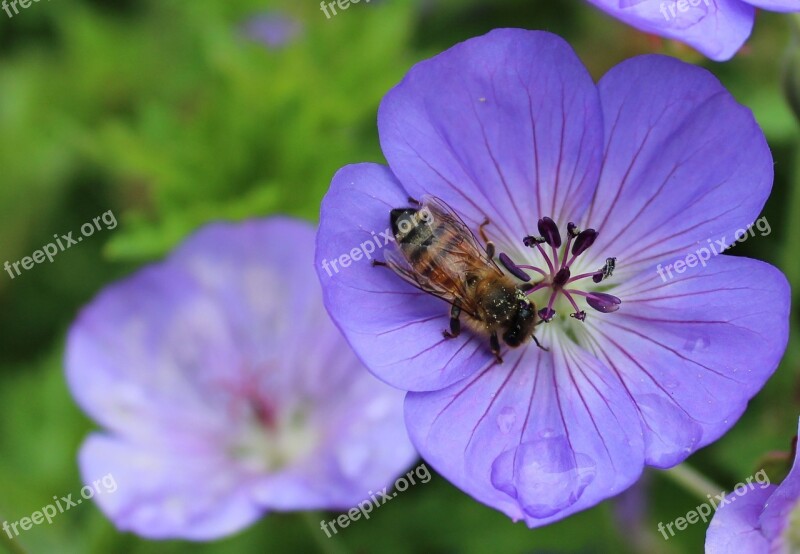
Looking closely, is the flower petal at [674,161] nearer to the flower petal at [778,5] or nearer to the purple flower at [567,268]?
the purple flower at [567,268]

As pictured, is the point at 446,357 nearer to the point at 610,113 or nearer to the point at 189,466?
the point at 610,113

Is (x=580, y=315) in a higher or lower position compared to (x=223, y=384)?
higher

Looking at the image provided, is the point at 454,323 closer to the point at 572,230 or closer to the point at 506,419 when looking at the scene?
the point at 506,419

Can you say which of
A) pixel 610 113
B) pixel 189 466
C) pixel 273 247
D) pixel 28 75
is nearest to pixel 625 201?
pixel 610 113

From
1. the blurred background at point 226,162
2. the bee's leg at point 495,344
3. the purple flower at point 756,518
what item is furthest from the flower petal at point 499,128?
the purple flower at point 756,518

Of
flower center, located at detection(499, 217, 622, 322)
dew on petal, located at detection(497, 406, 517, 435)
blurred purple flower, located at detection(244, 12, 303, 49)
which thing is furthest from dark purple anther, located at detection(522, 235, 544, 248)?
blurred purple flower, located at detection(244, 12, 303, 49)

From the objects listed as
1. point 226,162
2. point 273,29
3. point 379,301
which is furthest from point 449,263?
point 273,29
